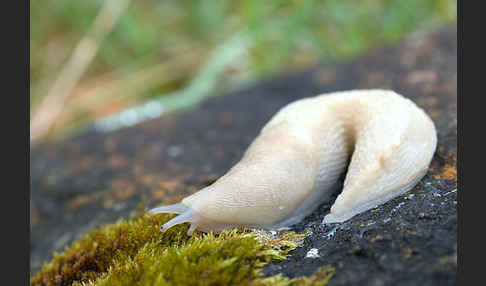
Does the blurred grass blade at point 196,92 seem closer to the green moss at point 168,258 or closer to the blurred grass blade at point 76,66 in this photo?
the blurred grass blade at point 76,66

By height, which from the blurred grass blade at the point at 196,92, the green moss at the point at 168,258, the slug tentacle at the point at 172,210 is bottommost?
the green moss at the point at 168,258

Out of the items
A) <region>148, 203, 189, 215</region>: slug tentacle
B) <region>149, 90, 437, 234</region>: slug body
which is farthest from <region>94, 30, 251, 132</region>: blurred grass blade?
<region>148, 203, 189, 215</region>: slug tentacle

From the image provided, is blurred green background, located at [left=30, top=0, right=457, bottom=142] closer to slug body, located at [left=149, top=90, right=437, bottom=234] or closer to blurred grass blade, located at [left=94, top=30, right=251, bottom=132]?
blurred grass blade, located at [left=94, top=30, right=251, bottom=132]

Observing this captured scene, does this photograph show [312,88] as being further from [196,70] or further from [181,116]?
[196,70]

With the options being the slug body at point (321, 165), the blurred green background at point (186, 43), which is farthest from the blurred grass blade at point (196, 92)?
the slug body at point (321, 165)

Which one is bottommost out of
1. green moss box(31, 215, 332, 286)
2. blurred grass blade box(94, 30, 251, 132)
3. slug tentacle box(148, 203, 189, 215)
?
green moss box(31, 215, 332, 286)

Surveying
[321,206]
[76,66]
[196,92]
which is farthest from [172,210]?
[76,66]
